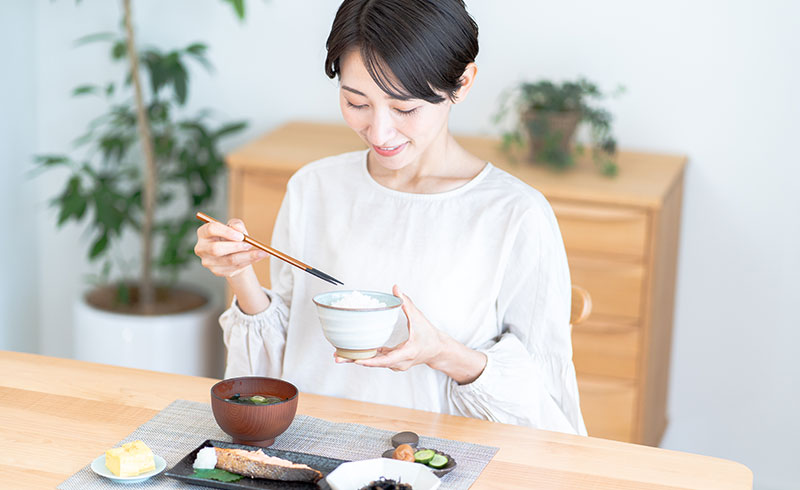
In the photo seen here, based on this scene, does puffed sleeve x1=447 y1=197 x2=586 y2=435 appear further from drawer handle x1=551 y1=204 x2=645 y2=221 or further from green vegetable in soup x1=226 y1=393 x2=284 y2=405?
drawer handle x1=551 y1=204 x2=645 y2=221

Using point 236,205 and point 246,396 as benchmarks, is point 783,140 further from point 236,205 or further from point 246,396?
point 246,396

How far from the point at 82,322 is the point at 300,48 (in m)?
1.16

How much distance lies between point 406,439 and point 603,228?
143 cm

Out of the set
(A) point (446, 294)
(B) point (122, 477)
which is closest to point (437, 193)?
(A) point (446, 294)

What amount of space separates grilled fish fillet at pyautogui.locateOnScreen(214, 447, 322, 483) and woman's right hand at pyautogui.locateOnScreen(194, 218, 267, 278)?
0.34 metres

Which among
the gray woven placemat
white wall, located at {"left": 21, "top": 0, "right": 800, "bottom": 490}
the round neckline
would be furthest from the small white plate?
white wall, located at {"left": 21, "top": 0, "right": 800, "bottom": 490}

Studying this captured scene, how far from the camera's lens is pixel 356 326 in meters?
1.29

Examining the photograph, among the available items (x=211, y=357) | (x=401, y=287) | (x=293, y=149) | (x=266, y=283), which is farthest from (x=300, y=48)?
(x=401, y=287)

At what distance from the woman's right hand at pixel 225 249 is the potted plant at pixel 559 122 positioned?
1.44m

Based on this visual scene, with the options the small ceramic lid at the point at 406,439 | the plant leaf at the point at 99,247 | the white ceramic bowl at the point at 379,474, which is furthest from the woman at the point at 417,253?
the plant leaf at the point at 99,247

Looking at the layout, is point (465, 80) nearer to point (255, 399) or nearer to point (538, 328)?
Answer: point (538, 328)

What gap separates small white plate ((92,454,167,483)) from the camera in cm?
120

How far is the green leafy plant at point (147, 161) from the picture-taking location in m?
3.01

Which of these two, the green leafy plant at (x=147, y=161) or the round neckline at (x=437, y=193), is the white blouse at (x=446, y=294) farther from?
the green leafy plant at (x=147, y=161)
